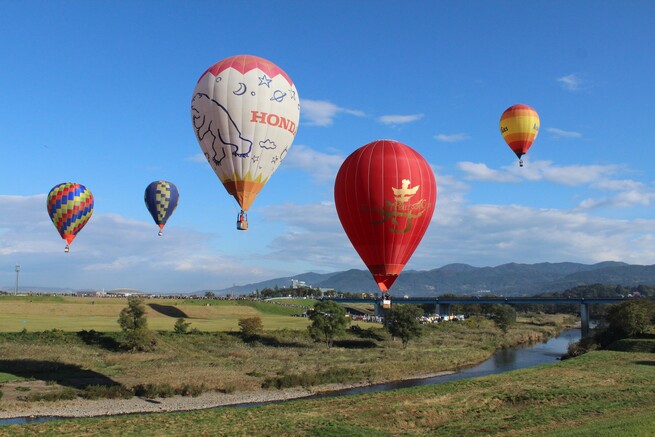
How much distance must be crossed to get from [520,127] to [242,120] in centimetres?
3615

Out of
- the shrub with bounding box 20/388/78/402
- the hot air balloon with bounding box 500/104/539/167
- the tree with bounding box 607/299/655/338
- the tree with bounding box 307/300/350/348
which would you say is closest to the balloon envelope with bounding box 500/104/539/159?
the hot air balloon with bounding box 500/104/539/167

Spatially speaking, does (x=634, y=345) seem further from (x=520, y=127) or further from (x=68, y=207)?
(x=68, y=207)

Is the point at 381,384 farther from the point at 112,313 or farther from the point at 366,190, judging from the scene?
the point at 112,313

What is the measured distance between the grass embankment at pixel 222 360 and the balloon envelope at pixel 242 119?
23.3m

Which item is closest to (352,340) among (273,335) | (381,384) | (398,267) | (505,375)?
(273,335)

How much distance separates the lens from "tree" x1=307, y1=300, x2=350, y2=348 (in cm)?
8200

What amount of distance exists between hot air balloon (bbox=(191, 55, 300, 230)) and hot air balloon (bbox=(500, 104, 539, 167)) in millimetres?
31845

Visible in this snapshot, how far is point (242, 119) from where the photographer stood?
38.2 m

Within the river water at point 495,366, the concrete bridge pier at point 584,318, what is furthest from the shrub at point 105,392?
the concrete bridge pier at point 584,318

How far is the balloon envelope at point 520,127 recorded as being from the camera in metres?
60.4

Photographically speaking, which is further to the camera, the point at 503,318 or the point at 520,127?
the point at 503,318

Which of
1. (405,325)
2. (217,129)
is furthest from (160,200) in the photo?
(405,325)

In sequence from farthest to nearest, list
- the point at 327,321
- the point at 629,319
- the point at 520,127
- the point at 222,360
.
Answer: the point at 327,321 < the point at 629,319 < the point at 222,360 < the point at 520,127

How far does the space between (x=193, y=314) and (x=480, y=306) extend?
375 feet
